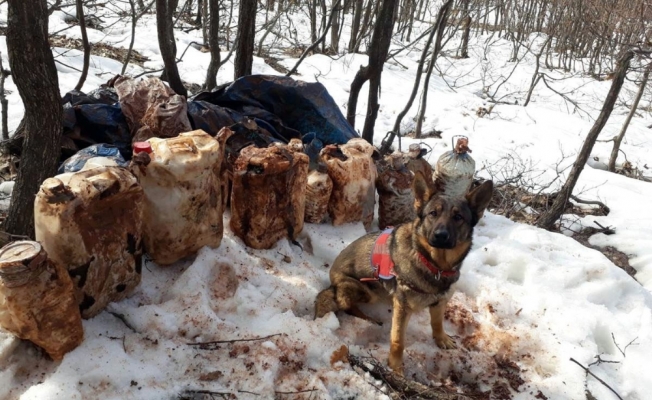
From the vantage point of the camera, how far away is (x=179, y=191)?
9.94ft

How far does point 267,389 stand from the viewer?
8.59ft

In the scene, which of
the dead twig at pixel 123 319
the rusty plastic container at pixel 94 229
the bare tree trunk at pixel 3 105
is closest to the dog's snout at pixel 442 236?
the rusty plastic container at pixel 94 229

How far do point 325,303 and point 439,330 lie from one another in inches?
32.6

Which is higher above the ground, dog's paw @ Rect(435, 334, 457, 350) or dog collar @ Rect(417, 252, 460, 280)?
dog collar @ Rect(417, 252, 460, 280)

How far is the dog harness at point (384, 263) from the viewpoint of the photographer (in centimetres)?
298

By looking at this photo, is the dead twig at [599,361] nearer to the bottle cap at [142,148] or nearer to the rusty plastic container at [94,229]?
the rusty plastic container at [94,229]

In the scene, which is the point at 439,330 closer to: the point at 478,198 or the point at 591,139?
the point at 478,198

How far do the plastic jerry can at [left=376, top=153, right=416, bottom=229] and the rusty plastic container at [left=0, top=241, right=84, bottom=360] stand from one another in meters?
2.72

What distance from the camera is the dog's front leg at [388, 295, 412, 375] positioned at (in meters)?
3.00

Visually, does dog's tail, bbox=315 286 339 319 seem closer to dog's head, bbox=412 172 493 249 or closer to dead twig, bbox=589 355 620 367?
dog's head, bbox=412 172 493 249

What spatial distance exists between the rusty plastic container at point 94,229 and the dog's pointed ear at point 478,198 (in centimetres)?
201

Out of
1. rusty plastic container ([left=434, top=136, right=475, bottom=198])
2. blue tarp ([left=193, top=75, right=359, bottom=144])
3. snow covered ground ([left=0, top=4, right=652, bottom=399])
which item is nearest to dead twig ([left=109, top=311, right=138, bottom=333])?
snow covered ground ([left=0, top=4, right=652, bottom=399])

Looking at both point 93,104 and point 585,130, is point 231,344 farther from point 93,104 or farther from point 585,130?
point 585,130

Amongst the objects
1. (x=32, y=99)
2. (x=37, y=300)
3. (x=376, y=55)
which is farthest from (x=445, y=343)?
(x=376, y=55)
